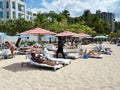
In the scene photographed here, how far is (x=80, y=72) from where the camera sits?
11.5 meters

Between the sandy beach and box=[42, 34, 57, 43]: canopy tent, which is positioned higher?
box=[42, 34, 57, 43]: canopy tent

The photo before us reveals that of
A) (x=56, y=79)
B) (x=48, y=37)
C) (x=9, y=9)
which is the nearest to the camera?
(x=56, y=79)

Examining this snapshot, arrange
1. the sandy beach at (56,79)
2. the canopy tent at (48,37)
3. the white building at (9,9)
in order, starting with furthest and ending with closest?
1. the white building at (9,9)
2. the canopy tent at (48,37)
3. the sandy beach at (56,79)

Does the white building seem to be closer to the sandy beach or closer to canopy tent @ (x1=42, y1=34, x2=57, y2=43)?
canopy tent @ (x1=42, y1=34, x2=57, y2=43)

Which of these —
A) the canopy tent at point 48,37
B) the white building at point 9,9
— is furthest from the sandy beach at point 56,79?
the white building at point 9,9

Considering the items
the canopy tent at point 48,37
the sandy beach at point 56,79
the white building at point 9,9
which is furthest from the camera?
the white building at point 9,9

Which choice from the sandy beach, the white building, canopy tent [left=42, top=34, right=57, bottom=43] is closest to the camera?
the sandy beach

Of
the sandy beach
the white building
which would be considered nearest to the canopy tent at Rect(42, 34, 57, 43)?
the white building

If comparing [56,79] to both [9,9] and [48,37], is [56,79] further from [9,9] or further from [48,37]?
[9,9]

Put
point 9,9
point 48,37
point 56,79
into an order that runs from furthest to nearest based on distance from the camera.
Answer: point 9,9
point 48,37
point 56,79

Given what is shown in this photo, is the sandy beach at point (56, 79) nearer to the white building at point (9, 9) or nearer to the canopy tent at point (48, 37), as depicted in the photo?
the canopy tent at point (48, 37)

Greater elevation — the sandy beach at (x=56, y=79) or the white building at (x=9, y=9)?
the white building at (x=9, y=9)

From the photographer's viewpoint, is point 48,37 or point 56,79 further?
point 48,37

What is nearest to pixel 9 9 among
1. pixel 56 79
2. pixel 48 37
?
pixel 48 37
